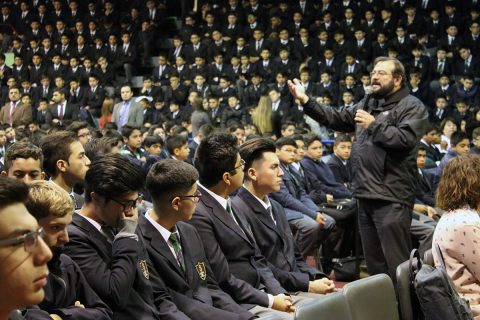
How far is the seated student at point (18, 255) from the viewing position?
178cm

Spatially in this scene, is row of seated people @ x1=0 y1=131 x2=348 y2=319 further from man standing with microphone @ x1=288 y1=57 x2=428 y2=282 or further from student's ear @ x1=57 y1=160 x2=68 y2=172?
man standing with microphone @ x1=288 y1=57 x2=428 y2=282

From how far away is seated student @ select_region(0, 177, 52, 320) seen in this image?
70.0 inches

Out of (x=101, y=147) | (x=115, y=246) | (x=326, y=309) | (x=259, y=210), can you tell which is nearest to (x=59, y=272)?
(x=115, y=246)

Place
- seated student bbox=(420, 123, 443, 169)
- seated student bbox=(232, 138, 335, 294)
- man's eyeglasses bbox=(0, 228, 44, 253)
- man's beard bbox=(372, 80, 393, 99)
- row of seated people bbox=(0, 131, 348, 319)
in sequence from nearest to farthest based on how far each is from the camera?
1. man's eyeglasses bbox=(0, 228, 44, 253)
2. row of seated people bbox=(0, 131, 348, 319)
3. seated student bbox=(232, 138, 335, 294)
4. man's beard bbox=(372, 80, 393, 99)
5. seated student bbox=(420, 123, 443, 169)

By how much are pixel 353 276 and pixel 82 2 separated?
13.7m

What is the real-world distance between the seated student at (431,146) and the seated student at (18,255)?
746 centimetres

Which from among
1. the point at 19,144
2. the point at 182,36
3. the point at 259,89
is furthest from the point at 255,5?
the point at 19,144

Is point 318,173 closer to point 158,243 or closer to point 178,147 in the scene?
point 178,147

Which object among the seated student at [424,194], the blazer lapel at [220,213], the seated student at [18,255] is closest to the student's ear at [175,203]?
the blazer lapel at [220,213]

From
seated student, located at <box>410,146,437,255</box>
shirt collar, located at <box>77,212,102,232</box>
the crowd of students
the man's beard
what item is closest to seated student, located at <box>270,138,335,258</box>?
the crowd of students

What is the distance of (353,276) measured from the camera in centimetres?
670

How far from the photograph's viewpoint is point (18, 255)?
5.85ft

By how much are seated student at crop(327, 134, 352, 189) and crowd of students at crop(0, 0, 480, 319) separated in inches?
0.8

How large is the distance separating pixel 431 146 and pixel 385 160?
15.7ft
